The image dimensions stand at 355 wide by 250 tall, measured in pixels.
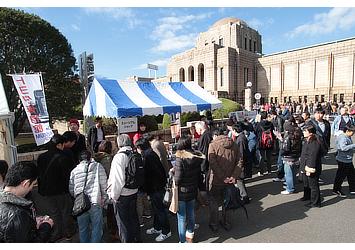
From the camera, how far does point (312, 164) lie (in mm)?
5078

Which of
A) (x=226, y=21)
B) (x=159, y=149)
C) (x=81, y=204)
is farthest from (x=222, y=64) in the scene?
(x=81, y=204)

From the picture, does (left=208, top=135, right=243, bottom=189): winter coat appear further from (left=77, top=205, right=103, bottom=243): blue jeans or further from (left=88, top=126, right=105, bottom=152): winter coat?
(left=88, top=126, right=105, bottom=152): winter coat

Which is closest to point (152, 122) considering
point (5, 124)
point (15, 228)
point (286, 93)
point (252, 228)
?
point (5, 124)

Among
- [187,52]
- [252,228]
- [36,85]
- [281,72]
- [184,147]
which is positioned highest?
[187,52]

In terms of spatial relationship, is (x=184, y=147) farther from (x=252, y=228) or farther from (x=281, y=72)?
(x=281, y=72)

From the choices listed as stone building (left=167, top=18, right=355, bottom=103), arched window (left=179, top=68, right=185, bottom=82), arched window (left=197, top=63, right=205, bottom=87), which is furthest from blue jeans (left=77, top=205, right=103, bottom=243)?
arched window (left=179, top=68, right=185, bottom=82)

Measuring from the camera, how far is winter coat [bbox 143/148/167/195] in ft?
13.8

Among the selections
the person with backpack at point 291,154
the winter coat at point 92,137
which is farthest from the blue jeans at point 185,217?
the winter coat at point 92,137

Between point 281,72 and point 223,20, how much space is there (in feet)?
73.7

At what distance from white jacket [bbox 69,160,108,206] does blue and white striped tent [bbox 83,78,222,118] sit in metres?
2.86

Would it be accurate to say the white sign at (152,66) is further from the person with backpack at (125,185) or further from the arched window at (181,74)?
the person with backpack at (125,185)

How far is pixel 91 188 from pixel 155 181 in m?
1.06

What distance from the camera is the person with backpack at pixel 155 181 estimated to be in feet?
13.8

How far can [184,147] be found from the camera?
12.9 feet
